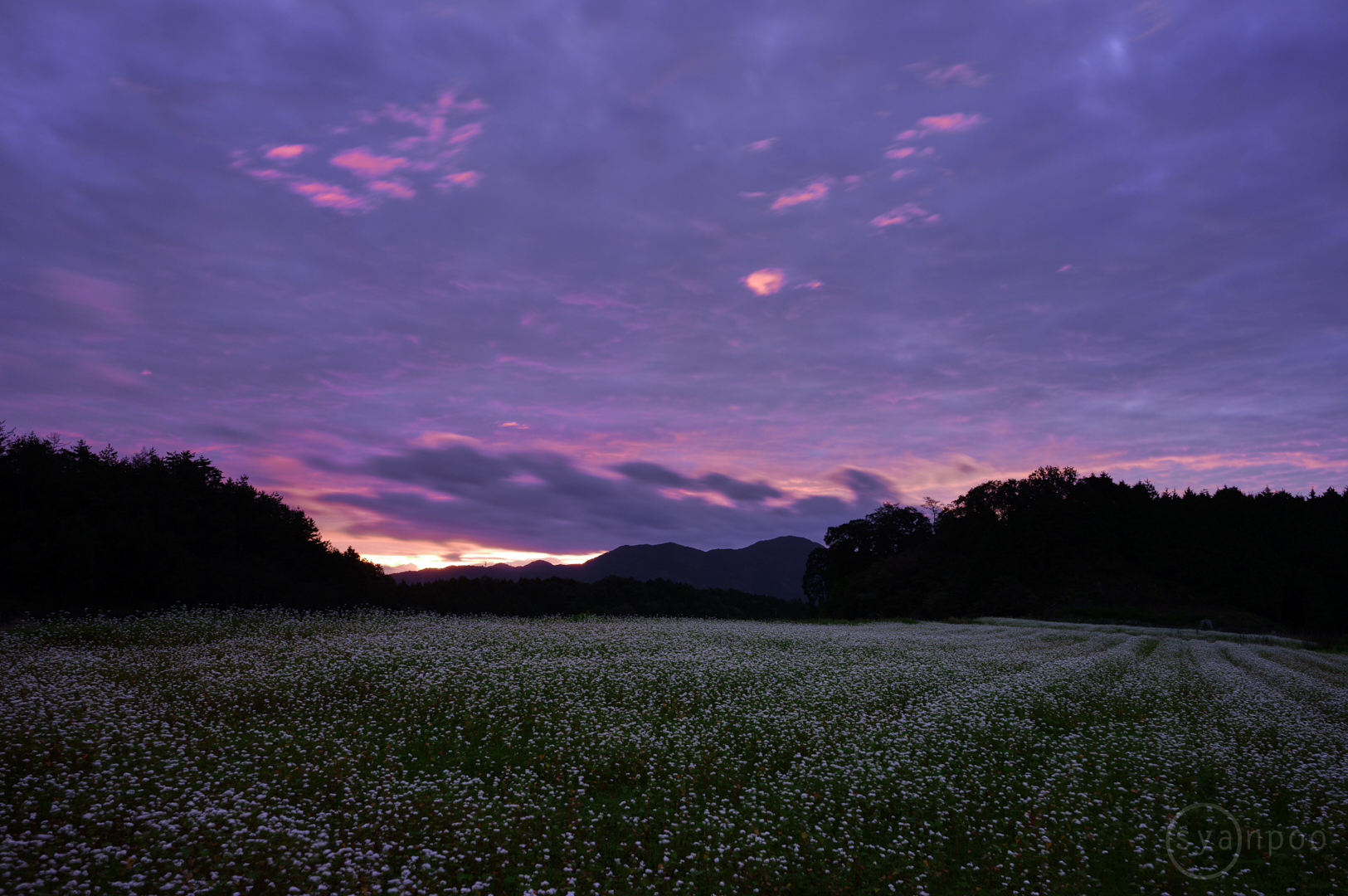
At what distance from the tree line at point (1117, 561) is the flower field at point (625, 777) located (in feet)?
208

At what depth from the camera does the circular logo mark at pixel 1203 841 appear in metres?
9.23

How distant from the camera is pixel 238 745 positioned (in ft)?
40.3

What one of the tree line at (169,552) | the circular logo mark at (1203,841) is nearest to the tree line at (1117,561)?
the tree line at (169,552)

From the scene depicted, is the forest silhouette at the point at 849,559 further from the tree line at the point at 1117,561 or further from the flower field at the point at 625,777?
the flower field at the point at 625,777

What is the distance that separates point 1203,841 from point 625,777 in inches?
394

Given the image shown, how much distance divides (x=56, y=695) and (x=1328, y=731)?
3258 centimetres

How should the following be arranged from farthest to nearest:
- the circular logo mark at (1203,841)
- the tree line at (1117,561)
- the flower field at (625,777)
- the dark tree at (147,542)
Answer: the tree line at (1117,561), the dark tree at (147,542), the circular logo mark at (1203,841), the flower field at (625,777)

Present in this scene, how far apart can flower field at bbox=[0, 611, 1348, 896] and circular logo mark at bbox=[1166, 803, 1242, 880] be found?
0.24ft

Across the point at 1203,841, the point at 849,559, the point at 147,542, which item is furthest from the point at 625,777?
the point at 849,559

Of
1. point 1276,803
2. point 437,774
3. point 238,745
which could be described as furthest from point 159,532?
point 1276,803

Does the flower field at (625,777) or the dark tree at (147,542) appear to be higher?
the dark tree at (147,542)

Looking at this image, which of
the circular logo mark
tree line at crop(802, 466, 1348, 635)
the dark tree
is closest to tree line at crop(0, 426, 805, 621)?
the dark tree

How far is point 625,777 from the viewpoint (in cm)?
1206

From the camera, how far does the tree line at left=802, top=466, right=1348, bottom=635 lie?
7844cm
